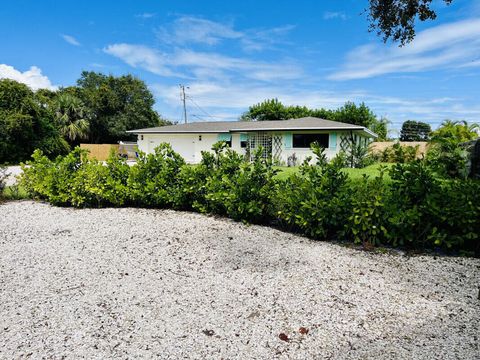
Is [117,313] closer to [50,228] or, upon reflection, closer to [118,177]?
[50,228]

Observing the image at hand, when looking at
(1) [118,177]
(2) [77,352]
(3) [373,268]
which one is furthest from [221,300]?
(1) [118,177]

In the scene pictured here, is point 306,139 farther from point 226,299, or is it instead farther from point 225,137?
point 226,299

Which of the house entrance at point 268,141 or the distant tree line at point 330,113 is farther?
the distant tree line at point 330,113

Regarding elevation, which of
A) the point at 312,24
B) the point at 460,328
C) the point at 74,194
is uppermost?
the point at 312,24

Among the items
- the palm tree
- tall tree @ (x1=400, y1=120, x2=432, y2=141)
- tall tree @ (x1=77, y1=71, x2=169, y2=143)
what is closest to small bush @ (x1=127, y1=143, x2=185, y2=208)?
the palm tree

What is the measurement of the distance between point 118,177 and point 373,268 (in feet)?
16.8

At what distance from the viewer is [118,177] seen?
6.51 metres

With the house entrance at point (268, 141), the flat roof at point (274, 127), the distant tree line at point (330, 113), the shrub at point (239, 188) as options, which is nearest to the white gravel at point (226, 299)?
the shrub at point (239, 188)

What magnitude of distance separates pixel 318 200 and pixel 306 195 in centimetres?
20

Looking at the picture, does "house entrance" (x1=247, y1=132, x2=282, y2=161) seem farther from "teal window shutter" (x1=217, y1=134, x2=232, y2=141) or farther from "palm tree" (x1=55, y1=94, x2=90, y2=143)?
"palm tree" (x1=55, y1=94, x2=90, y2=143)

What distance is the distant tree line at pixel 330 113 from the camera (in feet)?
104

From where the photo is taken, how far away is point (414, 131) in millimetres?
44094

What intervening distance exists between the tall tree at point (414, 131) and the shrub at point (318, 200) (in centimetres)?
4230

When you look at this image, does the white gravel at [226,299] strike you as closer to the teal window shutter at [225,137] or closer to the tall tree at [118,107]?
the teal window shutter at [225,137]
